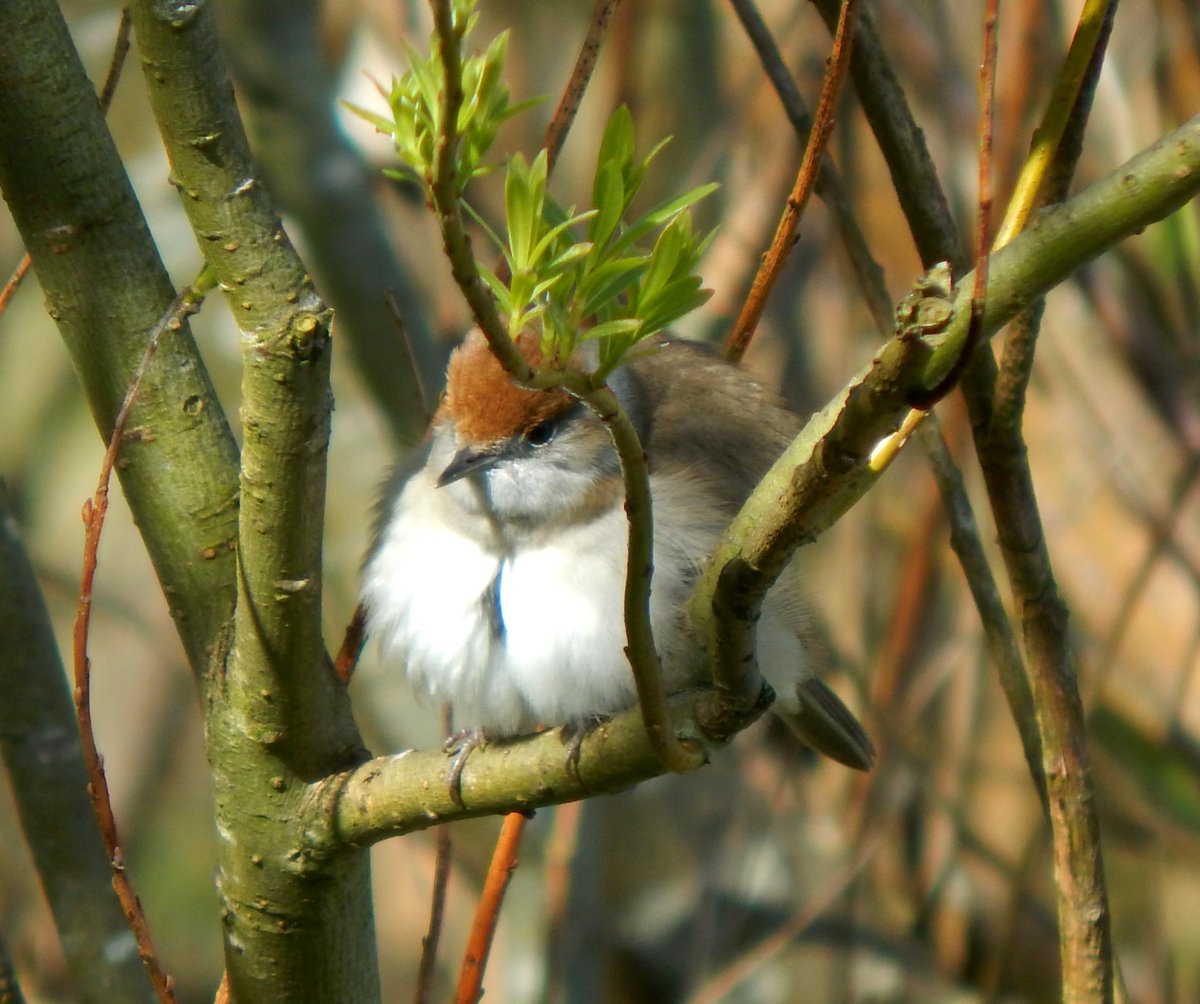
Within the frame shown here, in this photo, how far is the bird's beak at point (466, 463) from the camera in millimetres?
2732

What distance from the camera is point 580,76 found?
2.06 meters

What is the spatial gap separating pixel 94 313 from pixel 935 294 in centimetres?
118

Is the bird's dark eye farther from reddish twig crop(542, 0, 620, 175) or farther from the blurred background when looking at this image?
the blurred background

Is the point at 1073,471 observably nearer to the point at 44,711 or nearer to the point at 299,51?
the point at 299,51

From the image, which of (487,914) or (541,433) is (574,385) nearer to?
(487,914)

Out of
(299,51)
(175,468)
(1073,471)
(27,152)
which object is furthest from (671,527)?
(1073,471)

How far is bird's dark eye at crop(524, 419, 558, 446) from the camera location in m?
2.89

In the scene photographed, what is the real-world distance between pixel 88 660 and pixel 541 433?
1.32m

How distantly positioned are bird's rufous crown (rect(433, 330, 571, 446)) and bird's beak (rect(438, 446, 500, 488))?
2 cm

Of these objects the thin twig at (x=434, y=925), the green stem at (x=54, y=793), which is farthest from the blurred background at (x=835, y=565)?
the thin twig at (x=434, y=925)

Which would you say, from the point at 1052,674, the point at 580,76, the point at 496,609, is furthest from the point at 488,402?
the point at 1052,674

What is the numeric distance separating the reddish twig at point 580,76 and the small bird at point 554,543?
1.60 feet

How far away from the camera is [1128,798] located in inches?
215

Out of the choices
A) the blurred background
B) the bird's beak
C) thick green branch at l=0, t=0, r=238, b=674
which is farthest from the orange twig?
the blurred background
